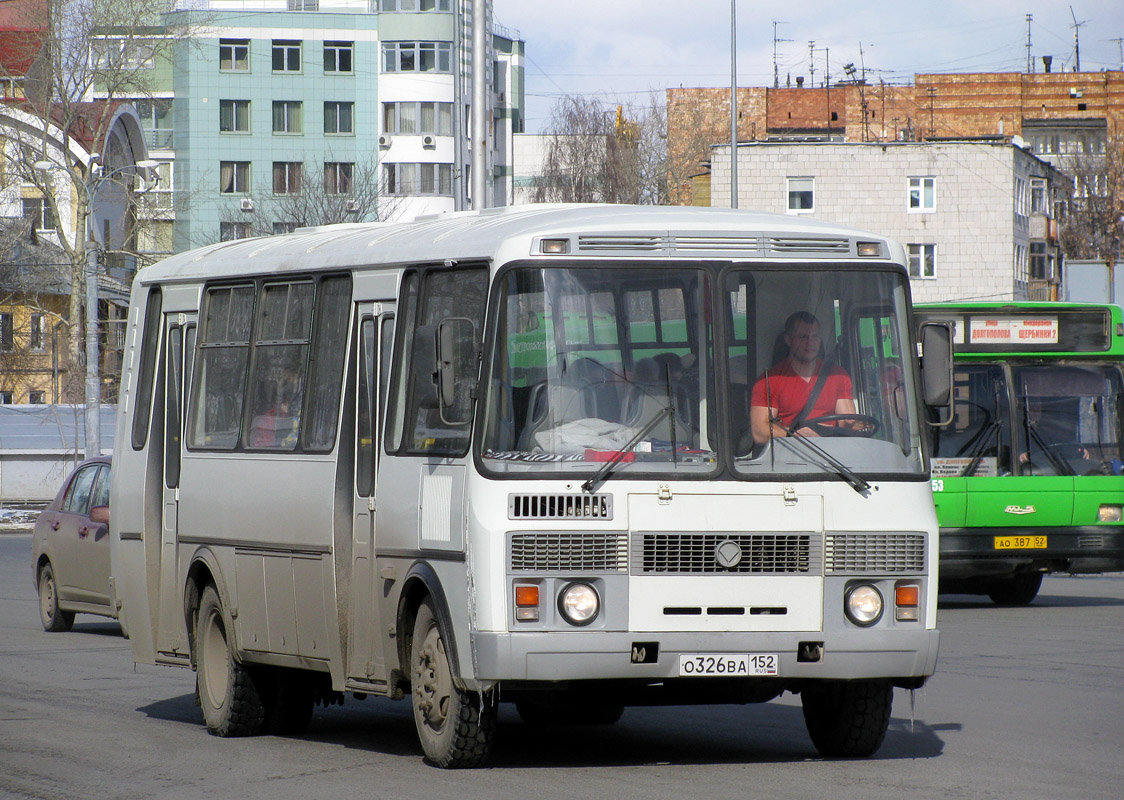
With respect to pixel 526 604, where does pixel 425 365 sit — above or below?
above

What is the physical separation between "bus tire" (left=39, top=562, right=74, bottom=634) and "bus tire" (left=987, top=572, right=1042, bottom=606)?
32.3 ft

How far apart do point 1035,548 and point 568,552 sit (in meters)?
12.3

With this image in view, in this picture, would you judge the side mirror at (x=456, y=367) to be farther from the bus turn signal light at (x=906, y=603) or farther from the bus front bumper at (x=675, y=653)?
the bus turn signal light at (x=906, y=603)

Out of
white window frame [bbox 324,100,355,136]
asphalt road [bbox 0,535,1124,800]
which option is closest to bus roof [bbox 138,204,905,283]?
asphalt road [bbox 0,535,1124,800]

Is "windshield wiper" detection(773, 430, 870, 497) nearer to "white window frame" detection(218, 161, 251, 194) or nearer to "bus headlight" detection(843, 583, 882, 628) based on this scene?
"bus headlight" detection(843, 583, 882, 628)

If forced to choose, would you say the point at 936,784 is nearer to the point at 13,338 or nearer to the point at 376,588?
the point at 376,588

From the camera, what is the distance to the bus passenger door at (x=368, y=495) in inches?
382

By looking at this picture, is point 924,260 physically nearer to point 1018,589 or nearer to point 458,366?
point 1018,589

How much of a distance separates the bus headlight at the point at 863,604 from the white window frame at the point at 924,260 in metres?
66.8

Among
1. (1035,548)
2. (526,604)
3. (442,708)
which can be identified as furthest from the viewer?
(1035,548)

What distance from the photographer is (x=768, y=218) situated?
9.41 meters

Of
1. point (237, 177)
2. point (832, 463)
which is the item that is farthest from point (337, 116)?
point (832, 463)

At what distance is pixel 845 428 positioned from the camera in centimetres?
906

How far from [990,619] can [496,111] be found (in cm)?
7898
